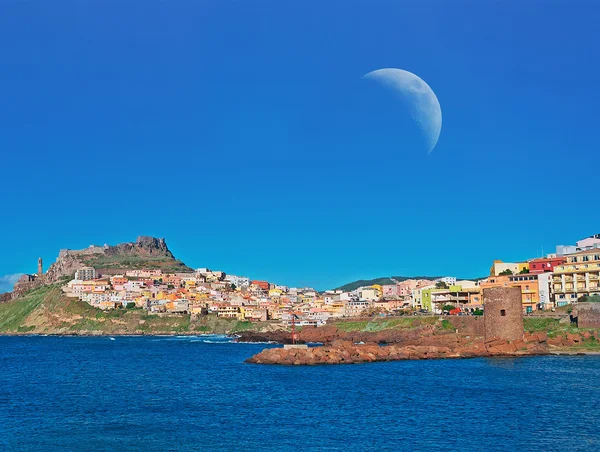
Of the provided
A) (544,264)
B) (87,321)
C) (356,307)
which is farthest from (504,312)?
(87,321)

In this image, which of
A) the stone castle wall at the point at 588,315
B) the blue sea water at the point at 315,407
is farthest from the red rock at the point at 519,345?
the stone castle wall at the point at 588,315

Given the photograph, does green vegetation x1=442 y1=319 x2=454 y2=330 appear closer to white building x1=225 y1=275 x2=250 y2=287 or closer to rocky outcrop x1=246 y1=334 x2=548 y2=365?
rocky outcrop x1=246 y1=334 x2=548 y2=365

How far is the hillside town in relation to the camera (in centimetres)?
7156

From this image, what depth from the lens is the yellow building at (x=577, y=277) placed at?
67812 millimetres

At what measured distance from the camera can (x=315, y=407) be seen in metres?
29.9

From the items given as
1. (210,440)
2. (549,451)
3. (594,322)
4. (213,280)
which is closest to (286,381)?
(210,440)

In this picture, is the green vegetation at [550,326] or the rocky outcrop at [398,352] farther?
the green vegetation at [550,326]

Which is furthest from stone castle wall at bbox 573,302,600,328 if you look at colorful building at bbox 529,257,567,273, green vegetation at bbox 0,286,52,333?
green vegetation at bbox 0,286,52,333

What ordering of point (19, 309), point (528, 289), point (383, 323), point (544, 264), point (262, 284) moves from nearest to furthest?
point (528, 289), point (383, 323), point (544, 264), point (19, 309), point (262, 284)

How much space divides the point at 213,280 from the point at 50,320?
50.2 meters

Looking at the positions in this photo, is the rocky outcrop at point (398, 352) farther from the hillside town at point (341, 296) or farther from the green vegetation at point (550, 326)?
the hillside town at point (341, 296)

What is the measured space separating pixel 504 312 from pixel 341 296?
91.2 meters

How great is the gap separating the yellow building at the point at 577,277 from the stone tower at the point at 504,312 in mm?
19954

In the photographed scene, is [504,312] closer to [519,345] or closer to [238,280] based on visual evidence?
[519,345]
